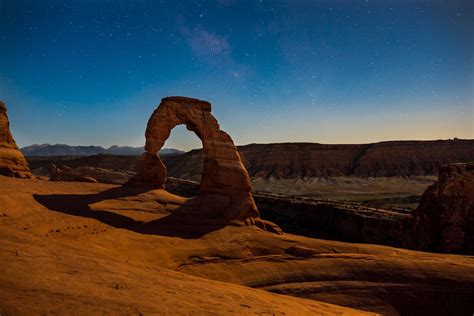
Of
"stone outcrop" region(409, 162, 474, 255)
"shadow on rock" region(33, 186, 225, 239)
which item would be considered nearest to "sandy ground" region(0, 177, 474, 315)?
"shadow on rock" region(33, 186, 225, 239)

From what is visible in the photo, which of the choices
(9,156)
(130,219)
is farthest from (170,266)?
(9,156)

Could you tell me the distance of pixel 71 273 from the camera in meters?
5.64

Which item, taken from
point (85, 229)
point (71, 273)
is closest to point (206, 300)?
point (71, 273)

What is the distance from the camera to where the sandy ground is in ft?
16.2

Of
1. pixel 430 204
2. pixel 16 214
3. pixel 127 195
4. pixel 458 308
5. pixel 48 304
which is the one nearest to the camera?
pixel 48 304

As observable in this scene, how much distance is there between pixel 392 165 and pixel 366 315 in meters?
84.0

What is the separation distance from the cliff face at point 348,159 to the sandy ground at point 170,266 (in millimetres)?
65481

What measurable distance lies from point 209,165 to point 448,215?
1342 cm

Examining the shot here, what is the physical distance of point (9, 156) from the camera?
17.6 m

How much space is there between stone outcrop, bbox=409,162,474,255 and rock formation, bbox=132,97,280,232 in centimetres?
945

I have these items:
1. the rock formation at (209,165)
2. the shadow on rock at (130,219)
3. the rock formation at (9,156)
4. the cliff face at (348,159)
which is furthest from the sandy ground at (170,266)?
the cliff face at (348,159)

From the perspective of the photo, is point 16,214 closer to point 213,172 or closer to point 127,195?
point 127,195

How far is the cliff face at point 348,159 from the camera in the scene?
267 feet

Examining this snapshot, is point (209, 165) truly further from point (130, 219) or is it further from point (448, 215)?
point (448, 215)
